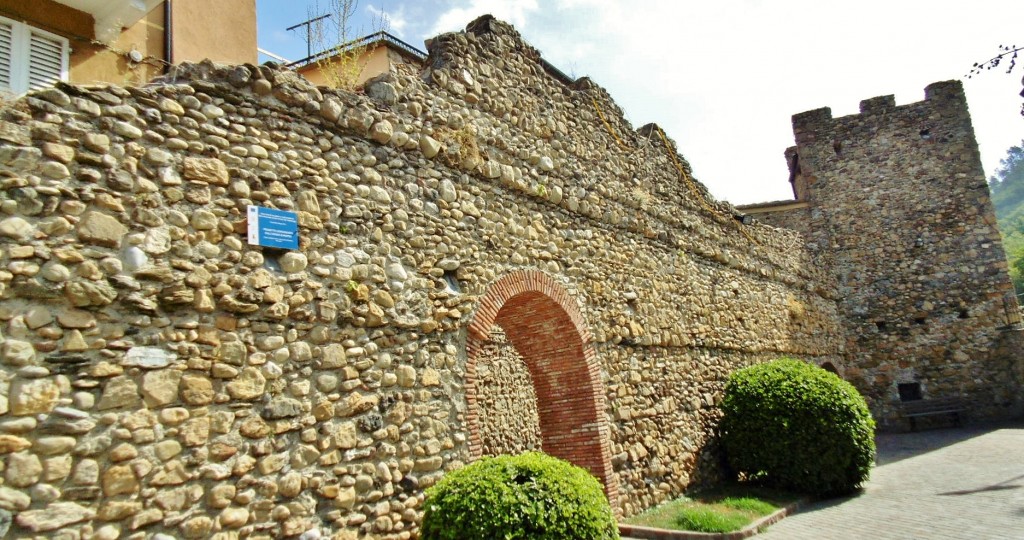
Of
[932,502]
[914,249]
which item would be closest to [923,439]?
[914,249]

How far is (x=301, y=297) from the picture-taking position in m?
5.24

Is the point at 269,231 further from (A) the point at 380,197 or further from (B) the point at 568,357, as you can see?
(B) the point at 568,357

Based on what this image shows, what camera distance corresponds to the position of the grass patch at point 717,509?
305 inches

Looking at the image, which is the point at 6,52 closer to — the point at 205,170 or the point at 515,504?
the point at 205,170

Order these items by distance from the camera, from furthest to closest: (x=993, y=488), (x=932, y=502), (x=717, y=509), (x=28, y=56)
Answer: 1. (x=993, y=488)
2. (x=932, y=502)
3. (x=717, y=509)
4. (x=28, y=56)

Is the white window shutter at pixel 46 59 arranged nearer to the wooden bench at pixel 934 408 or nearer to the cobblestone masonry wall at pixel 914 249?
the cobblestone masonry wall at pixel 914 249

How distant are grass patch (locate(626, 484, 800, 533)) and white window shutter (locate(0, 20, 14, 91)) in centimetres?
842

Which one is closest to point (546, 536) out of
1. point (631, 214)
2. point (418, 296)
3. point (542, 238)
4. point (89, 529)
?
point (418, 296)

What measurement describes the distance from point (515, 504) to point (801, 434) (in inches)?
242

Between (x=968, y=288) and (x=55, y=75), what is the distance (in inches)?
763

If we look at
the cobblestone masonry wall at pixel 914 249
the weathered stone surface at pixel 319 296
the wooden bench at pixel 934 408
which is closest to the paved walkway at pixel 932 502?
the weathered stone surface at pixel 319 296

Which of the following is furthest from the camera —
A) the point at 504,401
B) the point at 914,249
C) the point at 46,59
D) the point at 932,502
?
the point at 914,249

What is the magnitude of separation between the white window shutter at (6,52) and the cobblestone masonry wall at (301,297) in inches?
146

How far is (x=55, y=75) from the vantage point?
7809 millimetres
